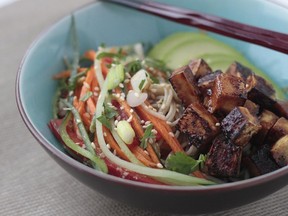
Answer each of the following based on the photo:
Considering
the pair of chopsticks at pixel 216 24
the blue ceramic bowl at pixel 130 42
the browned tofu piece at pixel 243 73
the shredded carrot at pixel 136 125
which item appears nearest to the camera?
the blue ceramic bowl at pixel 130 42

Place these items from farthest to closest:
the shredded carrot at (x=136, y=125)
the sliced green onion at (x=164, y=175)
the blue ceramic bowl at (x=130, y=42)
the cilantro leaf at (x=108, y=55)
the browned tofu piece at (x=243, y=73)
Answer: the cilantro leaf at (x=108, y=55), the browned tofu piece at (x=243, y=73), the shredded carrot at (x=136, y=125), the sliced green onion at (x=164, y=175), the blue ceramic bowl at (x=130, y=42)

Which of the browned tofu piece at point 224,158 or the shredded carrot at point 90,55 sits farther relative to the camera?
the shredded carrot at point 90,55

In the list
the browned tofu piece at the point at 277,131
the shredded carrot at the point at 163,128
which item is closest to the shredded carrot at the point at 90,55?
the shredded carrot at the point at 163,128

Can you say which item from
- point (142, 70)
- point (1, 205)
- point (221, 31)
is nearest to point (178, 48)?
point (221, 31)

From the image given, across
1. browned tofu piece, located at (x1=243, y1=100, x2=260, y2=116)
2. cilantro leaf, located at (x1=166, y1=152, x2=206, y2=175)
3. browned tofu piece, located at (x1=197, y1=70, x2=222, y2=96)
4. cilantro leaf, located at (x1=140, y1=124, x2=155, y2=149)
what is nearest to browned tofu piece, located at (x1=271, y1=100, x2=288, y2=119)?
browned tofu piece, located at (x1=243, y1=100, x2=260, y2=116)

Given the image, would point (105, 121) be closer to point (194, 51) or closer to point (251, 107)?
point (251, 107)

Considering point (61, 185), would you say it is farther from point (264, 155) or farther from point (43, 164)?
point (264, 155)

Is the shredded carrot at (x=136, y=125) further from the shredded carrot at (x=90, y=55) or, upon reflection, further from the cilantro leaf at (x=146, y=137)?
the shredded carrot at (x=90, y=55)
